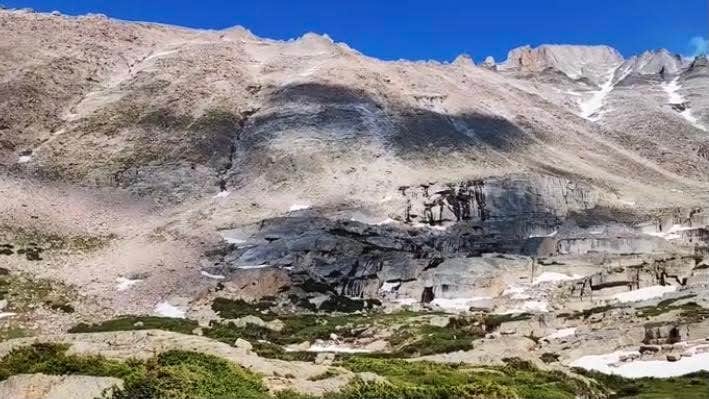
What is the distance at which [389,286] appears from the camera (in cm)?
10519

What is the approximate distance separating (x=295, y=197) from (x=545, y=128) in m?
75.7

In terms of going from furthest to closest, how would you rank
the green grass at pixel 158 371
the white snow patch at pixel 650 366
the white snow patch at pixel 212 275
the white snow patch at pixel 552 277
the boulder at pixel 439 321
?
1. the white snow patch at pixel 552 277
2. the white snow patch at pixel 212 275
3. the boulder at pixel 439 321
4. the white snow patch at pixel 650 366
5. the green grass at pixel 158 371

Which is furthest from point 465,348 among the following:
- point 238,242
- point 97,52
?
point 97,52

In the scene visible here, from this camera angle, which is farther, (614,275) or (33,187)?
(33,187)

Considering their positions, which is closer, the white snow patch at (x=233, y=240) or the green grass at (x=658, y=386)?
the green grass at (x=658, y=386)

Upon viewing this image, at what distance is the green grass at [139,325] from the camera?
70688 mm

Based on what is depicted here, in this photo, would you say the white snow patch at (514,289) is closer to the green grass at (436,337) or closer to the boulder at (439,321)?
the boulder at (439,321)

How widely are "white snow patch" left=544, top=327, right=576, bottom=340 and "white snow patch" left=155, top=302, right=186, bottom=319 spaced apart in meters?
41.7

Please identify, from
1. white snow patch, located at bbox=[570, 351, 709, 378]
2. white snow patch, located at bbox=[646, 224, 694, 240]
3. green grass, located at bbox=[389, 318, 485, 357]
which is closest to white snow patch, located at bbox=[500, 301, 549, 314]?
green grass, located at bbox=[389, 318, 485, 357]

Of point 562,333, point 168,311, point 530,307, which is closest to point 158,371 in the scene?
point 562,333

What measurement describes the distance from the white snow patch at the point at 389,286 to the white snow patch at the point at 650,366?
5661 cm

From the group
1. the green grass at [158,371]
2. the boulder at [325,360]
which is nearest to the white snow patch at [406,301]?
the boulder at [325,360]

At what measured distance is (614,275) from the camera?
92.4 m

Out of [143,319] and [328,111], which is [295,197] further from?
[143,319]
